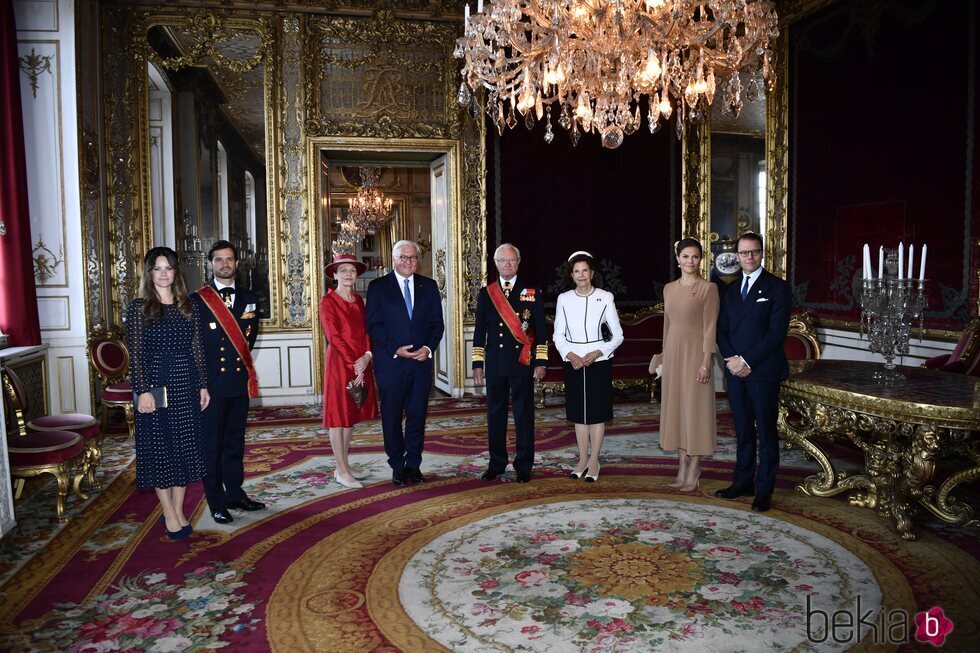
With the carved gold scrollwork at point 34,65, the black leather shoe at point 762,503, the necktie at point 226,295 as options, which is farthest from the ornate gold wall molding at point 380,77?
the black leather shoe at point 762,503

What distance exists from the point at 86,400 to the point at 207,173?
8.05 feet

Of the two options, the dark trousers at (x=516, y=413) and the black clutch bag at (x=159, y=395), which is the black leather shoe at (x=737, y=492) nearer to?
the dark trousers at (x=516, y=413)

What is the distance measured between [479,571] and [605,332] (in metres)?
1.65

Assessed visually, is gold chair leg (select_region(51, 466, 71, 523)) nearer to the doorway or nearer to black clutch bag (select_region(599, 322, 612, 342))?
black clutch bag (select_region(599, 322, 612, 342))

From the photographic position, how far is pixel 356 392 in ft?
13.5

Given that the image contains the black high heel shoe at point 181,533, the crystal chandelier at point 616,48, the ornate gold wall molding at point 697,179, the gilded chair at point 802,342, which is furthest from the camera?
the ornate gold wall molding at point 697,179

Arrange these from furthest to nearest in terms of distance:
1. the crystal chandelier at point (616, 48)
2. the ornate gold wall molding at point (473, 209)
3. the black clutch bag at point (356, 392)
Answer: the ornate gold wall molding at point (473, 209) → the crystal chandelier at point (616, 48) → the black clutch bag at point (356, 392)

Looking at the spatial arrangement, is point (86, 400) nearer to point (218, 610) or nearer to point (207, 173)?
point (207, 173)

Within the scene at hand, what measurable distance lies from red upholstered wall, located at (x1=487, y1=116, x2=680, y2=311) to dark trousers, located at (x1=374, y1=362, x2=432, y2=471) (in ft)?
11.5

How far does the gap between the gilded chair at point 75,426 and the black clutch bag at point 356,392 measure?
58.0 inches

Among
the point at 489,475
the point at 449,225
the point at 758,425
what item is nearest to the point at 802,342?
the point at 758,425

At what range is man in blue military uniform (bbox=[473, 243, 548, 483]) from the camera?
430 centimetres

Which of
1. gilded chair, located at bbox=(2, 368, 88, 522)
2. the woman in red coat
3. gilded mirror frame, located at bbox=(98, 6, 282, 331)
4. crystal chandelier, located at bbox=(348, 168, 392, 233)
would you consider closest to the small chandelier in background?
crystal chandelier, located at bbox=(348, 168, 392, 233)

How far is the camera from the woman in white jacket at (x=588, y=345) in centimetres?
419
